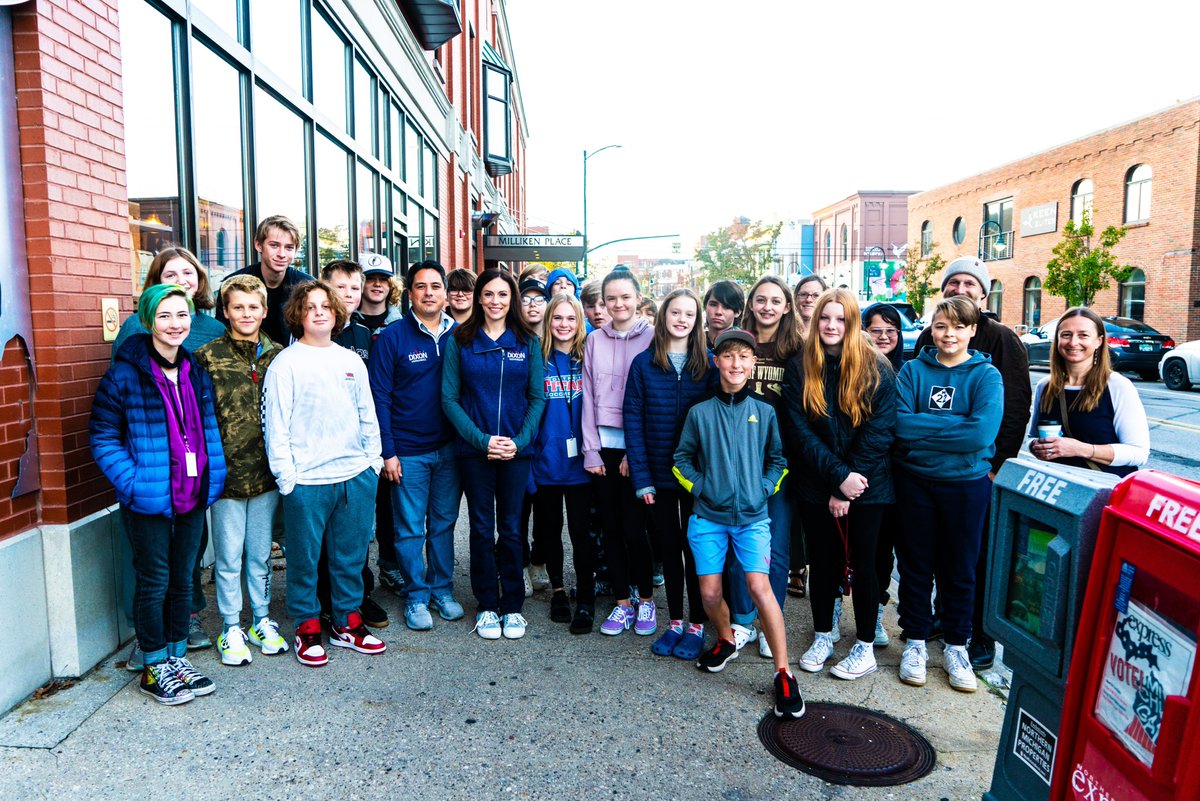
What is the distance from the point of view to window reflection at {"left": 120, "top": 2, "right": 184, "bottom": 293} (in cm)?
476

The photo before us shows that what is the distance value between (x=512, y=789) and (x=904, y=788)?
59.0 inches

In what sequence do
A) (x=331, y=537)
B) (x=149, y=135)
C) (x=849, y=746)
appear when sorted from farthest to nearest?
(x=149, y=135), (x=331, y=537), (x=849, y=746)

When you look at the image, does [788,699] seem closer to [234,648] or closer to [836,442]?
[836,442]

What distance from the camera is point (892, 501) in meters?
4.14

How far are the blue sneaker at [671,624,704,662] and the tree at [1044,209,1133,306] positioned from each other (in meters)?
27.0

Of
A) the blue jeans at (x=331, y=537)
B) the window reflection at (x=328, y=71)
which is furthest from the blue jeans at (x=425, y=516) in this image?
the window reflection at (x=328, y=71)

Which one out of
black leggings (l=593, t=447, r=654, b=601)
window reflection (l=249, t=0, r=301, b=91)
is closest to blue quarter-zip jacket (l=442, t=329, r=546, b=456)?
black leggings (l=593, t=447, r=654, b=601)

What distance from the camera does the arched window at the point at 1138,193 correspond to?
28.0 m

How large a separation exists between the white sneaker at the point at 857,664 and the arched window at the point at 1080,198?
3271 centimetres

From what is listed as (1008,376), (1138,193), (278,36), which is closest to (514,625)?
(1008,376)

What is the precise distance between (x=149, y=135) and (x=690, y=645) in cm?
445

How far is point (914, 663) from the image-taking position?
4117mm

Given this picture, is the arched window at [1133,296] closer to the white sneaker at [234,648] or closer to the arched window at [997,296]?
the arched window at [997,296]

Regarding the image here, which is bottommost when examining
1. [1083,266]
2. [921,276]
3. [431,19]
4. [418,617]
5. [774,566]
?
[418,617]
